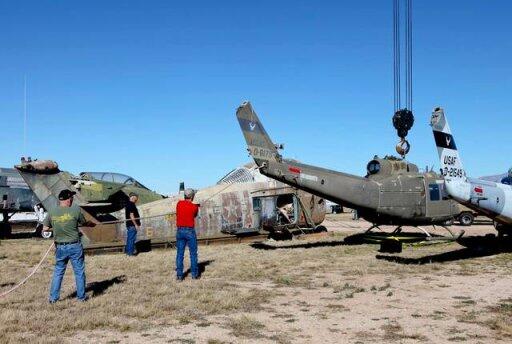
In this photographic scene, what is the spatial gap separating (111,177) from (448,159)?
17.3m

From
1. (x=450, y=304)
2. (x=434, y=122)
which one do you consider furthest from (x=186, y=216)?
(x=434, y=122)

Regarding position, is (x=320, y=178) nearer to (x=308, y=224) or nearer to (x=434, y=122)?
(x=434, y=122)

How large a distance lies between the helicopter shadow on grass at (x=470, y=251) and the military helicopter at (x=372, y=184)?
133 cm

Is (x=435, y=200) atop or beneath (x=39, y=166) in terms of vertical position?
beneath

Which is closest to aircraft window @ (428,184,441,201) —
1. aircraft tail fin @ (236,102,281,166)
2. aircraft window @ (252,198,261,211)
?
aircraft tail fin @ (236,102,281,166)

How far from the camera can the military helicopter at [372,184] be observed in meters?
14.9

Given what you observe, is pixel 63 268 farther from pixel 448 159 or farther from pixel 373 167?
pixel 373 167

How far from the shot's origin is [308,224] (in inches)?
788

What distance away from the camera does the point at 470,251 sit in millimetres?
14805

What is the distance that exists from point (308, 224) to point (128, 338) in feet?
46.7

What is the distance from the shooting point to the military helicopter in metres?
14.9

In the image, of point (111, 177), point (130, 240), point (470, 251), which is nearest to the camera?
point (470, 251)

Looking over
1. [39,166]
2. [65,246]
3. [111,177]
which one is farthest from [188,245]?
[111,177]

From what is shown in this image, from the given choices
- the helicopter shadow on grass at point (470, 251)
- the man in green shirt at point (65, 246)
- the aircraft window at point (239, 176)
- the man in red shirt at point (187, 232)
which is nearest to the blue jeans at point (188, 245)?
the man in red shirt at point (187, 232)
